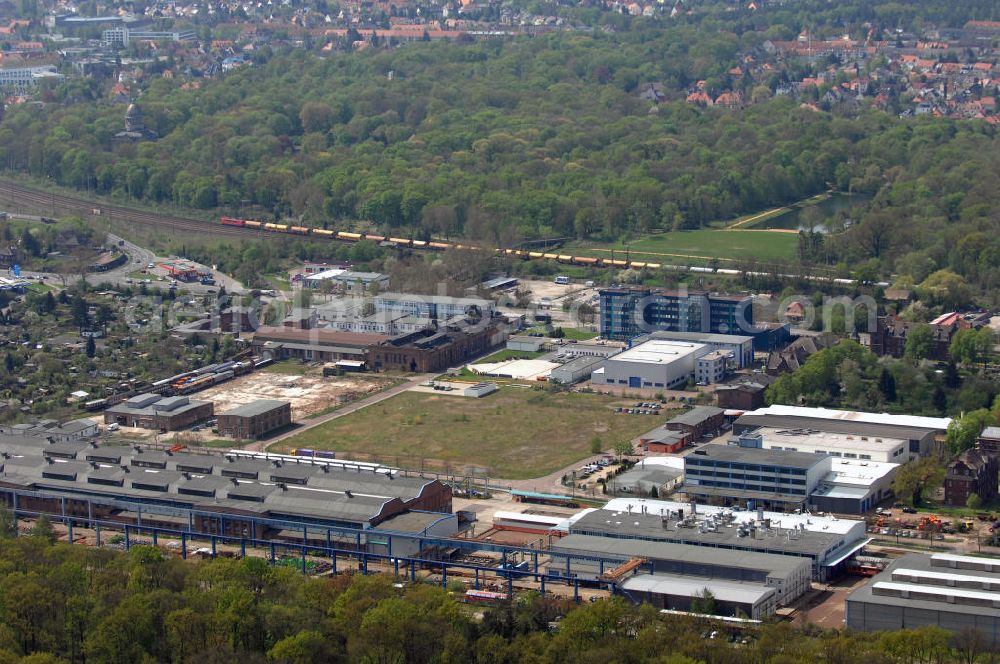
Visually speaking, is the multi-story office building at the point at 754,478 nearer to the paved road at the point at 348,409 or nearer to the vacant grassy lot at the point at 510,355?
the paved road at the point at 348,409

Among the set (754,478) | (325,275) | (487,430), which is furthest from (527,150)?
(754,478)

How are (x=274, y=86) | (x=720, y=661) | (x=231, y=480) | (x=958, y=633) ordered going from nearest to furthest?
(x=720, y=661) < (x=958, y=633) < (x=231, y=480) < (x=274, y=86)

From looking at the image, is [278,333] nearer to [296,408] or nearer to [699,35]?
[296,408]

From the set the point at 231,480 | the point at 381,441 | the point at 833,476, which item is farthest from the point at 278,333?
the point at 833,476

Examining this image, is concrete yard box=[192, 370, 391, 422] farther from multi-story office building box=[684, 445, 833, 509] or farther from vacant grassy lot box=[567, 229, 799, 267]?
vacant grassy lot box=[567, 229, 799, 267]

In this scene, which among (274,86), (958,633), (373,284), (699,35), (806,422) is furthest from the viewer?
(699,35)

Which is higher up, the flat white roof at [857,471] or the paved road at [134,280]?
the flat white roof at [857,471]

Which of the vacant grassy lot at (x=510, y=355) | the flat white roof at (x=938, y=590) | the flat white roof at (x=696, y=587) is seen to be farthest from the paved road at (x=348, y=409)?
the flat white roof at (x=938, y=590)

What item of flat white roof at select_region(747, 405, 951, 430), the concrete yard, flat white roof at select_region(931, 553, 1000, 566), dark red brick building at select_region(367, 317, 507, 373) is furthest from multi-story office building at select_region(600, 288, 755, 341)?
flat white roof at select_region(931, 553, 1000, 566)
